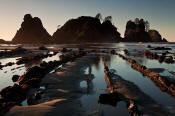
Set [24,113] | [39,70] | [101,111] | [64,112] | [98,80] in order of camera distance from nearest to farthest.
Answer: [24,113], [64,112], [101,111], [98,80], [39,70]

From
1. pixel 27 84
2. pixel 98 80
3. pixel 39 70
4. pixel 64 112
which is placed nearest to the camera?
pixel 64 112

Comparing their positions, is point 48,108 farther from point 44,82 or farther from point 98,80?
point 98,80

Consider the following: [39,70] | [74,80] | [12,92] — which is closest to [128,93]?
[74,80]

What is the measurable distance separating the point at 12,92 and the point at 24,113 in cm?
459

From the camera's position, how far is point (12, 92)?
12992 millimetres

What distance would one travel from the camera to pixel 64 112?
9.84 metres

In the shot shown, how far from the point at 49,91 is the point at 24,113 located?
5.31 metres

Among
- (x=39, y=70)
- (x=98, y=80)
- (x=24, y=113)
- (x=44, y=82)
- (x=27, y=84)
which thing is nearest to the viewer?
(x=24, y=113)

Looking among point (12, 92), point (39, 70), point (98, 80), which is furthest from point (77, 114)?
point (39, 70)

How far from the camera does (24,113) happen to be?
29.8 feet

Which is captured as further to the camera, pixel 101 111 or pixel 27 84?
pixel 27 84

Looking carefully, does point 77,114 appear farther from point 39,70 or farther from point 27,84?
point 39,70

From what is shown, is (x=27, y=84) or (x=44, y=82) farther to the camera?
(x=44, y=82)

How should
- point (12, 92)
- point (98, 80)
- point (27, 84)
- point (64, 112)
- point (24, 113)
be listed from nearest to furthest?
point (24, 113) → point (64, 112) → point (12, 92) → point (27, 84) → point (98, 80)
